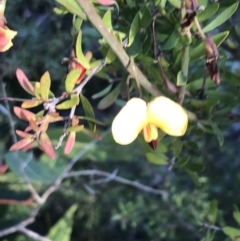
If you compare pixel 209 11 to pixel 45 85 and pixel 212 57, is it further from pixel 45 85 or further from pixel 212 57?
pixel 45 85

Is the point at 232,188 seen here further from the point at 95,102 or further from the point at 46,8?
Result: the point at 46,8

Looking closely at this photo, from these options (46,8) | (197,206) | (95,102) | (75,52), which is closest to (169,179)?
(197,206)

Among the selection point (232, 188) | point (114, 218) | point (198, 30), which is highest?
point (198, 30)

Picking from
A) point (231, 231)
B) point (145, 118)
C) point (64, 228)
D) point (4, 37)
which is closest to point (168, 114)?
point (145, 118)

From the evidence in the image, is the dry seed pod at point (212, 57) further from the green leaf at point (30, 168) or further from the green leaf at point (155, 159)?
the green leaf at point (30, 168)

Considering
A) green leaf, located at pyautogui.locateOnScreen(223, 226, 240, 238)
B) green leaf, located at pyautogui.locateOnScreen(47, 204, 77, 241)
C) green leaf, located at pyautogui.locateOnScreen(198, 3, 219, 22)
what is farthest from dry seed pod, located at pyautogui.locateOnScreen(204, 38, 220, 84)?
green leaf, located at pyautogui.locateOnScreen(47, 204, 77, 241)

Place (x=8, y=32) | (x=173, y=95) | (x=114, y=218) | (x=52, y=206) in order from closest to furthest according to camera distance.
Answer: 1. (x=8, y=32)
2. (x=173, y=95)
3. (x=114, y=218)
4. (x=52, y=206)

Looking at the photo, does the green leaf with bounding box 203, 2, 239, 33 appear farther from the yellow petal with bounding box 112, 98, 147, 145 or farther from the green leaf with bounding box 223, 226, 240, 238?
the green leaf with bounding box 223, 226, 240, 238
